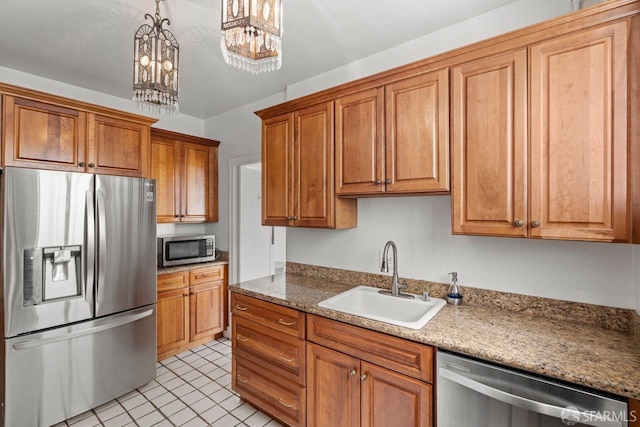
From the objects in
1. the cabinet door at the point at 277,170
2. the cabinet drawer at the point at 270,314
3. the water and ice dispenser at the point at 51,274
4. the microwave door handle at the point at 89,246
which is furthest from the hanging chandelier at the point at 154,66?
the cabinet drawer at the point at 270,314

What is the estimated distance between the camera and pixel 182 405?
7.87 feet

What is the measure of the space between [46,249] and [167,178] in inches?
58.2

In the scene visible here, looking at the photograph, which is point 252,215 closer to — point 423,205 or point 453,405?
point 423,205

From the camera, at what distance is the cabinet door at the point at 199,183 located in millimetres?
3523

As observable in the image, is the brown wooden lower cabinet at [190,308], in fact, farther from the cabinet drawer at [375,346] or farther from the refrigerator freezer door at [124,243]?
the cabinet drawer at [375,346]

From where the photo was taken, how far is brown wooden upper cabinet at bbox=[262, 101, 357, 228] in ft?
7.33

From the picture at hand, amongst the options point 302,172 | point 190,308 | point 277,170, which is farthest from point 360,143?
point 190,308

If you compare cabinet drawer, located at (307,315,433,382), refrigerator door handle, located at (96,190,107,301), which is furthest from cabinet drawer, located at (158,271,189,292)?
cabinet drawer, located at (307,315,433,382)

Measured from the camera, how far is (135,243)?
2.51 meters

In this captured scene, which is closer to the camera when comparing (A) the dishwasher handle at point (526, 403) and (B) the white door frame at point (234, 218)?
(A) the dishwasher handle at point (526, 403)

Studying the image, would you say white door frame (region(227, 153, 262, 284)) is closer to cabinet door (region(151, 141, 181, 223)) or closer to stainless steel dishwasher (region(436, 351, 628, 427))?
cabinet door (region(151, 141, 181, 223))

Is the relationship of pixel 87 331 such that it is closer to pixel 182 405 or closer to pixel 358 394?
pixel 182 405

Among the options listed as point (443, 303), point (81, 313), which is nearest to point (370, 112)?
point (443, 303)

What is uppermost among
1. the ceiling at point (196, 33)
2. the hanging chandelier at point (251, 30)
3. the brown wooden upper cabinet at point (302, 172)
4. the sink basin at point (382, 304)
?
the ceiling at point (196, 33)
